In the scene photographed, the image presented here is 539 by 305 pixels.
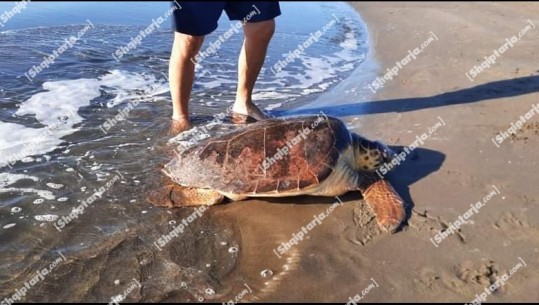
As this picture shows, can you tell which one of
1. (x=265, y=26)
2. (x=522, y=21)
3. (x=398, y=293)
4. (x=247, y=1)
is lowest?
(x=522, y=21)

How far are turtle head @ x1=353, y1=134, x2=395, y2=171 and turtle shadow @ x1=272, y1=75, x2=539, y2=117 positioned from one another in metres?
1.16

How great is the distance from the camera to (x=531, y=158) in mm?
3412

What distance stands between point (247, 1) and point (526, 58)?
354 cm

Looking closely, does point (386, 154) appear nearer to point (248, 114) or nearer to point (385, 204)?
point (385, 204)

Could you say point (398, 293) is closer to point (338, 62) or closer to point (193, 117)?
point (193, 117)

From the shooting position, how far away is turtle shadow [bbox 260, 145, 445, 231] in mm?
3146

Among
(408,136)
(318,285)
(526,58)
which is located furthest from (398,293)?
(526,58)

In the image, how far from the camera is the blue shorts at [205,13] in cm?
343

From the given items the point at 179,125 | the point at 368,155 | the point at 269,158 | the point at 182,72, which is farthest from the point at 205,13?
the point at 368,155

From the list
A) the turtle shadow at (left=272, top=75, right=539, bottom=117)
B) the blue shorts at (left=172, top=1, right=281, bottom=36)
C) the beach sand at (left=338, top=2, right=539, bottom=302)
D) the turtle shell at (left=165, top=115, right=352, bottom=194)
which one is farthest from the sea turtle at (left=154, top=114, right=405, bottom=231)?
the turtle shadow at (left=272, top=75, right=539, bottom=117)

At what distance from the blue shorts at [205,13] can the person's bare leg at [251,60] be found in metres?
0.19

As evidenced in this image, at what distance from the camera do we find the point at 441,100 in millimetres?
4527

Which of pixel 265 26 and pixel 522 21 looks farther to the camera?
pixel 522 21

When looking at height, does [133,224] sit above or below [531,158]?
above
